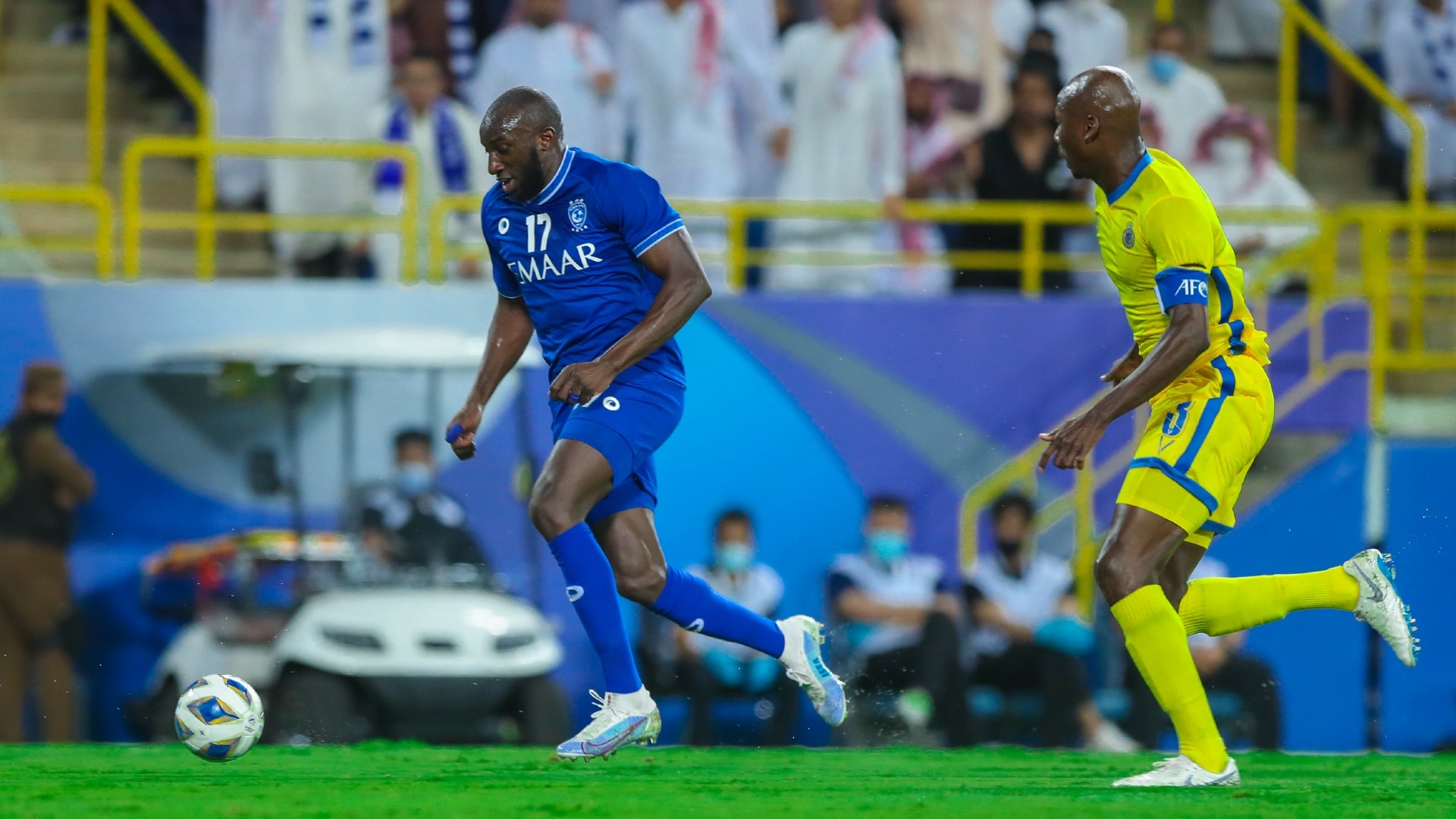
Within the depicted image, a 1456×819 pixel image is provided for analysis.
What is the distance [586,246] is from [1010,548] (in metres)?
5.73

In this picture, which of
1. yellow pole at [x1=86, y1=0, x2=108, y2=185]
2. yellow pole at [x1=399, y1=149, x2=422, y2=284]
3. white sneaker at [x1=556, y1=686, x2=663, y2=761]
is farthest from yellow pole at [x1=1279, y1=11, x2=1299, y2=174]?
white sneaker at [x1=556, y1=686, x2=663, y2=761]

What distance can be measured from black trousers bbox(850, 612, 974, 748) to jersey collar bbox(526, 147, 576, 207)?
213 inches

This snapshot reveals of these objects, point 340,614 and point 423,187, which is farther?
point 423,187

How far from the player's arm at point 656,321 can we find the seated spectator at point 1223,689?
5.79m

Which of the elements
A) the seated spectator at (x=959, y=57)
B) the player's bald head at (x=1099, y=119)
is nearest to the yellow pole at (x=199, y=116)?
the seated spectator at (x=959, y=57)

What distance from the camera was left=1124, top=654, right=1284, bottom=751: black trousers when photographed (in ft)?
39.9

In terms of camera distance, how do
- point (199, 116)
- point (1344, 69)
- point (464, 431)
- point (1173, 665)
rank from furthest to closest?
point (1344, 69) → point (199, 116) → point (464, 431) → point (1173, 665)

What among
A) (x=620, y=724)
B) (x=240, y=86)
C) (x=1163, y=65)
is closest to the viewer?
(x=620, y=724)

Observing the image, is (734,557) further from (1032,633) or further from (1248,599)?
(1248,599)

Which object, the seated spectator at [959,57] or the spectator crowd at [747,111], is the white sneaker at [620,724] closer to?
the spectator crowd at [747,111]

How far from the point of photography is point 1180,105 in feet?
45.0

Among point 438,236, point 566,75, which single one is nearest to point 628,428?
point 438,236

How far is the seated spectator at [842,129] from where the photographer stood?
13.0m

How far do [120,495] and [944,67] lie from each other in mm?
5803
